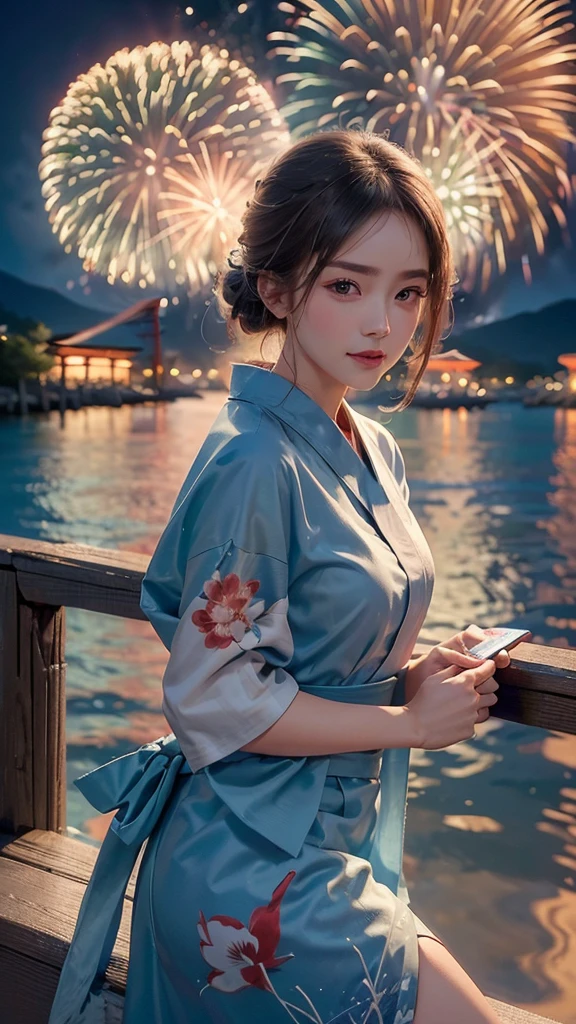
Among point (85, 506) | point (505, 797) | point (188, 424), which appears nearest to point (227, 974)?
point (188, 424)

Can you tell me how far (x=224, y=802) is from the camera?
84cm

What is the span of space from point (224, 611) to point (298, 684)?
0.10 m

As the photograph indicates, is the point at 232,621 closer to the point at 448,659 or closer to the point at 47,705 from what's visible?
the point at 448,659

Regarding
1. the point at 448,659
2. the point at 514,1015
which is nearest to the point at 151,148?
the point at 448,659

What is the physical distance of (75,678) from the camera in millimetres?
11977

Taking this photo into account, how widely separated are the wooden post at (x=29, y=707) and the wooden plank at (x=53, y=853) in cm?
2

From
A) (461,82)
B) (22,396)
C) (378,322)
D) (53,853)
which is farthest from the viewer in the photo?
(22,396)

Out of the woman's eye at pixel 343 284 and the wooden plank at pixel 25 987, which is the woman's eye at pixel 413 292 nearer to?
the woman's eye at pixel 343 284

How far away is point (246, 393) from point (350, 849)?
40cm

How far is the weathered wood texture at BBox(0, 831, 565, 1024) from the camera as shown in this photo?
1.07 meters

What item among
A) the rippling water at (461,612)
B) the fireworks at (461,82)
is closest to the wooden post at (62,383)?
the rippling water at (461,612)

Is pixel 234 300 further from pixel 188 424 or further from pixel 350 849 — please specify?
pixel 188 424

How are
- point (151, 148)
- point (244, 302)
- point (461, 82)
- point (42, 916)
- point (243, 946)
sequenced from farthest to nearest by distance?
point (151, 148) < point (461, 82) < point (42, 916) < point (244, 302) < point (243, 946)

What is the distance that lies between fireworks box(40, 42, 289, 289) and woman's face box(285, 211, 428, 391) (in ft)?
20.6
